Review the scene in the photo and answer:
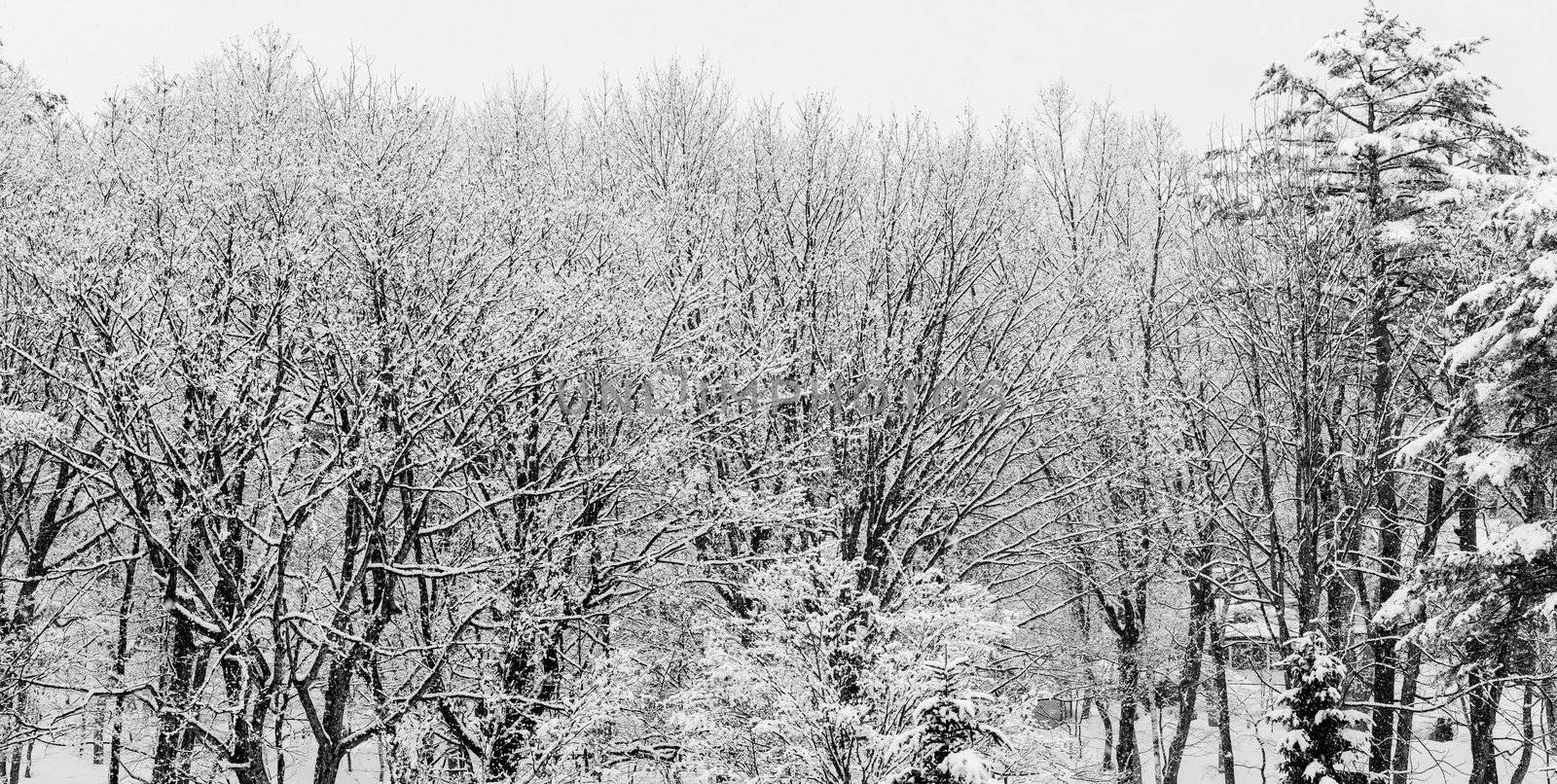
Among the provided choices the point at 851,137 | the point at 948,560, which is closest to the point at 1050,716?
the point at 948,560

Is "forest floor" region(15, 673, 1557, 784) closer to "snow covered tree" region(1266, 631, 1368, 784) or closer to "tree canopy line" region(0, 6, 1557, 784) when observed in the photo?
"tree canopy line" region(0, 6, 1557, 784)

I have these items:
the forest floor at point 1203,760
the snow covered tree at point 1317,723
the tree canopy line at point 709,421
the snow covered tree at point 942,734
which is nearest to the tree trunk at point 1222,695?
the forest floor at point 1203,760

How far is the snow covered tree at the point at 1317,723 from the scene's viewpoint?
11305 millimetres

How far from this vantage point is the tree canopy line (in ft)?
34.2

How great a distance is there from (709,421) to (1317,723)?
7.97 meters

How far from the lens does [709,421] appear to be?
43.7ft

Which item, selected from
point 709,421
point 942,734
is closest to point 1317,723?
point 942,734

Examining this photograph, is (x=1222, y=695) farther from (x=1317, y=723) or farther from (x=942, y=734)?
(x=942, y=734)

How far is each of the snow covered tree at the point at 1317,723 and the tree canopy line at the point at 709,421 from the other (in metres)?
0.06

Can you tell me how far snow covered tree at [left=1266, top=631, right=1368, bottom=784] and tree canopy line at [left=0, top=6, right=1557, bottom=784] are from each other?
0.06 metres

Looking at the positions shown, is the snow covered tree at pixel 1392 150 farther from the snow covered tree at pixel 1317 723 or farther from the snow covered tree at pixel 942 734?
the snow covered tree at pixel 942 734

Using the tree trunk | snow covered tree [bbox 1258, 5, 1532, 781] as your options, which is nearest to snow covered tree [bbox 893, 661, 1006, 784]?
snow covered tree [bbox 1258, 5, 1532, 781]

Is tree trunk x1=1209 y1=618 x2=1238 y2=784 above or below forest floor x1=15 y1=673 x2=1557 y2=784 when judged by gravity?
above

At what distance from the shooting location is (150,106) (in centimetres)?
1405
